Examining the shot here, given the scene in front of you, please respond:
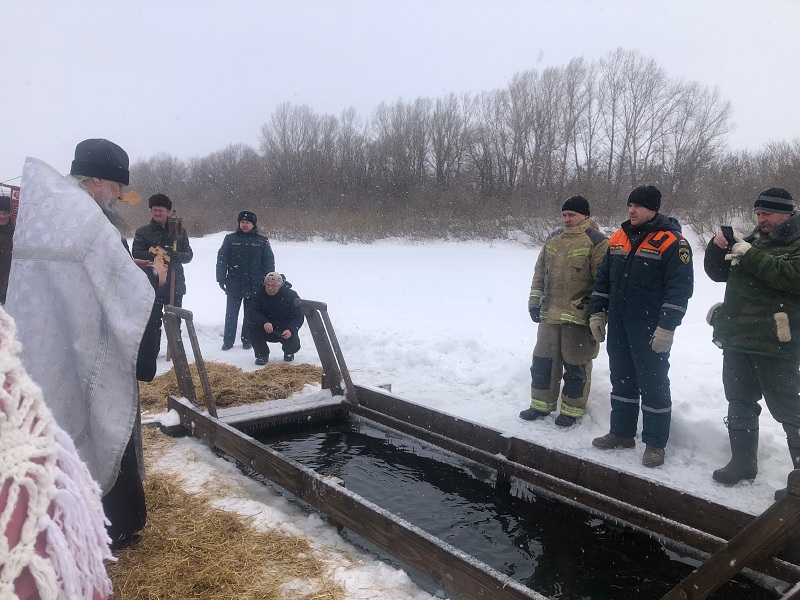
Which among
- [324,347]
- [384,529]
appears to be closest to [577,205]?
[324,347]

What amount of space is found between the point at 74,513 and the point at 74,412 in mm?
1950

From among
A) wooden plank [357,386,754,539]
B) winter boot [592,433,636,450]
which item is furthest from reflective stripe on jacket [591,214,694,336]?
wooden plank [357,386,754,539]

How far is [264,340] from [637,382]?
4.90 m

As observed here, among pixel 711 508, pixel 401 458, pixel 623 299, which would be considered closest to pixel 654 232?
pixel 623 299

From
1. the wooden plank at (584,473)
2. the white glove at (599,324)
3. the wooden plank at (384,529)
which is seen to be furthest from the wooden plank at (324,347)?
the white glove at (599,324)

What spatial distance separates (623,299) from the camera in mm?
4754

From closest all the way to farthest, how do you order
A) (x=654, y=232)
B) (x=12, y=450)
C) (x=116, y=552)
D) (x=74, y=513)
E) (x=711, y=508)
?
(x=12, y=450) → (x=74, y=513) → (x=116, y=552) → (x=711, y=508) → (x=654, y=232)

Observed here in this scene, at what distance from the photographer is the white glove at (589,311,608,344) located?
502cm

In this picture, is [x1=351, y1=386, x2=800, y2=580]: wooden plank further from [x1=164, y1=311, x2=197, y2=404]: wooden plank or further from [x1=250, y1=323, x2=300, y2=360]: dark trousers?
[x1=250, y1=323, x2=300, y2=360]: dark trousers

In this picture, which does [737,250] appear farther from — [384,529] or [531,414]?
[384,529]

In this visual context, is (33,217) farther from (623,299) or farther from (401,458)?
(623,299)

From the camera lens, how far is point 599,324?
5020mm

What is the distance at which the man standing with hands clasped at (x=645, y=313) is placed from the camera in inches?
175

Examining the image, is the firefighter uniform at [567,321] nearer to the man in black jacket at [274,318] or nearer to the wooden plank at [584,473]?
the wooden plank at [584,473]
